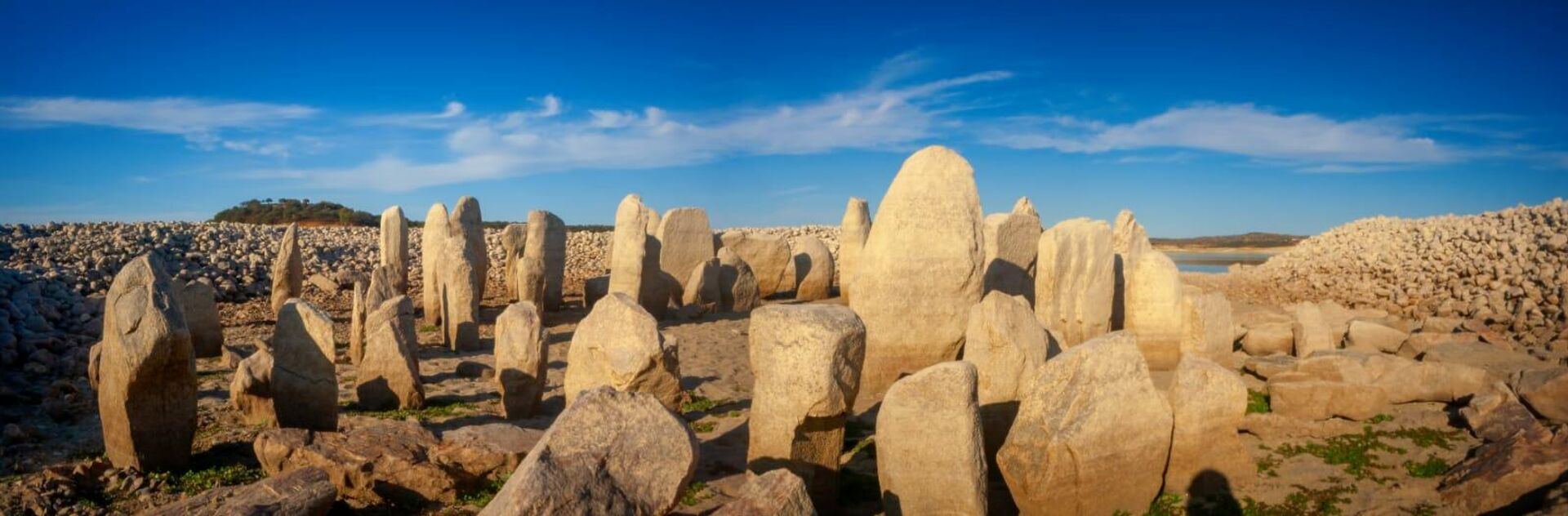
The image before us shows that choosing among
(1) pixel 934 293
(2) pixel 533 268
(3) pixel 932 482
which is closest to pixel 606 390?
(3) pixel 932 482

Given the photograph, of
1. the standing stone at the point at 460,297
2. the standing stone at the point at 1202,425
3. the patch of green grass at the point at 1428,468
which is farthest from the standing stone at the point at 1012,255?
the standing stone at the point at 460,297

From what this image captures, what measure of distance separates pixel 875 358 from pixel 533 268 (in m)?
8.72

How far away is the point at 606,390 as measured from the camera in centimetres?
509

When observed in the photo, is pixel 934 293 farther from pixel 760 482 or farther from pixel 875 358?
pixel 760 482

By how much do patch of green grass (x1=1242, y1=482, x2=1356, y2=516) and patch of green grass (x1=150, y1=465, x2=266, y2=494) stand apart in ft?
26.2

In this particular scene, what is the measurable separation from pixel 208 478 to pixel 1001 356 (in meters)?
6.72

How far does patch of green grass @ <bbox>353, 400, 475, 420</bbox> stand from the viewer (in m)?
9.64

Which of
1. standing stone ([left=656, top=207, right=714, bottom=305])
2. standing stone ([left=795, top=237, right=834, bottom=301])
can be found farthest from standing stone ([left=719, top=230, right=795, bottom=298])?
standing stone ([left=656, top=207, right=714, bottom=305])

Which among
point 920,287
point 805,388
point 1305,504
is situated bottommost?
point 1305,504

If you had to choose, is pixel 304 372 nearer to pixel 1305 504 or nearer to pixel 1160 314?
pixel 1305 504

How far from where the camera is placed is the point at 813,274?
74.5 ft

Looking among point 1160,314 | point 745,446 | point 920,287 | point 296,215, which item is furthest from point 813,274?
point 296,215

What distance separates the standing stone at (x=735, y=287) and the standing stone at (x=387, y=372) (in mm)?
9526

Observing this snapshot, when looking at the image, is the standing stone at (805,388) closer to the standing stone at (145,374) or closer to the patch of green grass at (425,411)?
the patch of green grass at (425,411)
